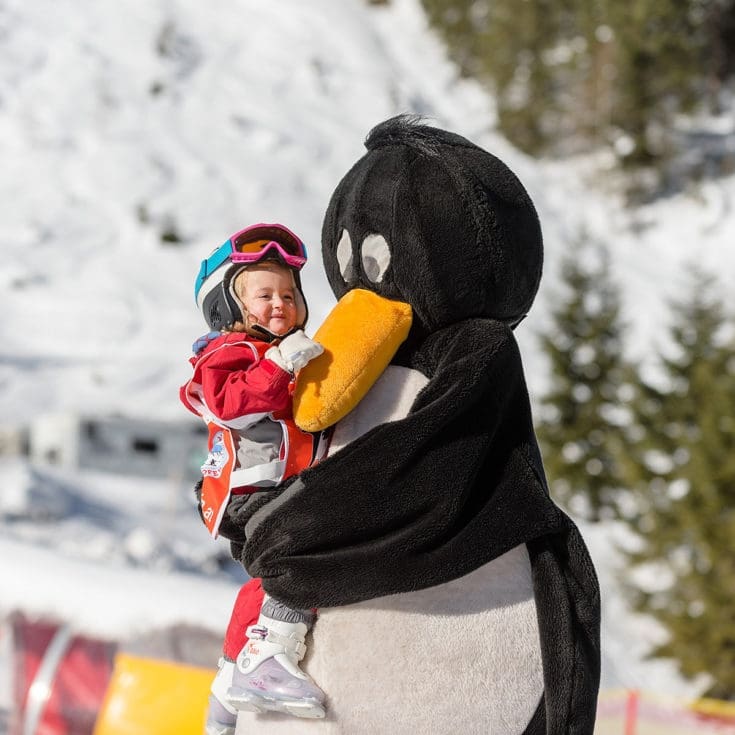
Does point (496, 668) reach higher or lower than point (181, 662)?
lower

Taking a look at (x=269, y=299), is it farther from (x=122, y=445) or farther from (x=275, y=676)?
(x=122, y=445)

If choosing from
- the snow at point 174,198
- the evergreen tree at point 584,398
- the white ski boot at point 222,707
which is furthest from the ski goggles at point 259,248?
the evergreen tree at point 584,398

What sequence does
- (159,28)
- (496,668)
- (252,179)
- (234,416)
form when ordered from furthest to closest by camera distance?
(159,28)
(252,179)
(496,668)
(234,416)

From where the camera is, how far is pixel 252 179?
30.5 m

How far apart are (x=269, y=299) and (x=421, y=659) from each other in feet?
2.69

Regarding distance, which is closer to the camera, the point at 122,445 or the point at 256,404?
the point at 256,404

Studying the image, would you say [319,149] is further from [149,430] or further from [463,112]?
[149,430]

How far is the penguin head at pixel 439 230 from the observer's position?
7.48 feet

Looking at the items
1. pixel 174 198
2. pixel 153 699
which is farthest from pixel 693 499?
pixel 174 198

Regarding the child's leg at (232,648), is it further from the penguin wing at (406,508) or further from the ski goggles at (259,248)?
the ski goggles at (259,248)

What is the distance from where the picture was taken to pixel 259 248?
7.47 feet

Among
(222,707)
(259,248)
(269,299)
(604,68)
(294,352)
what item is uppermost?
(604,68)

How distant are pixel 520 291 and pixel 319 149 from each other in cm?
3093

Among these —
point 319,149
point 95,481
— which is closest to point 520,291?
point 95,481
